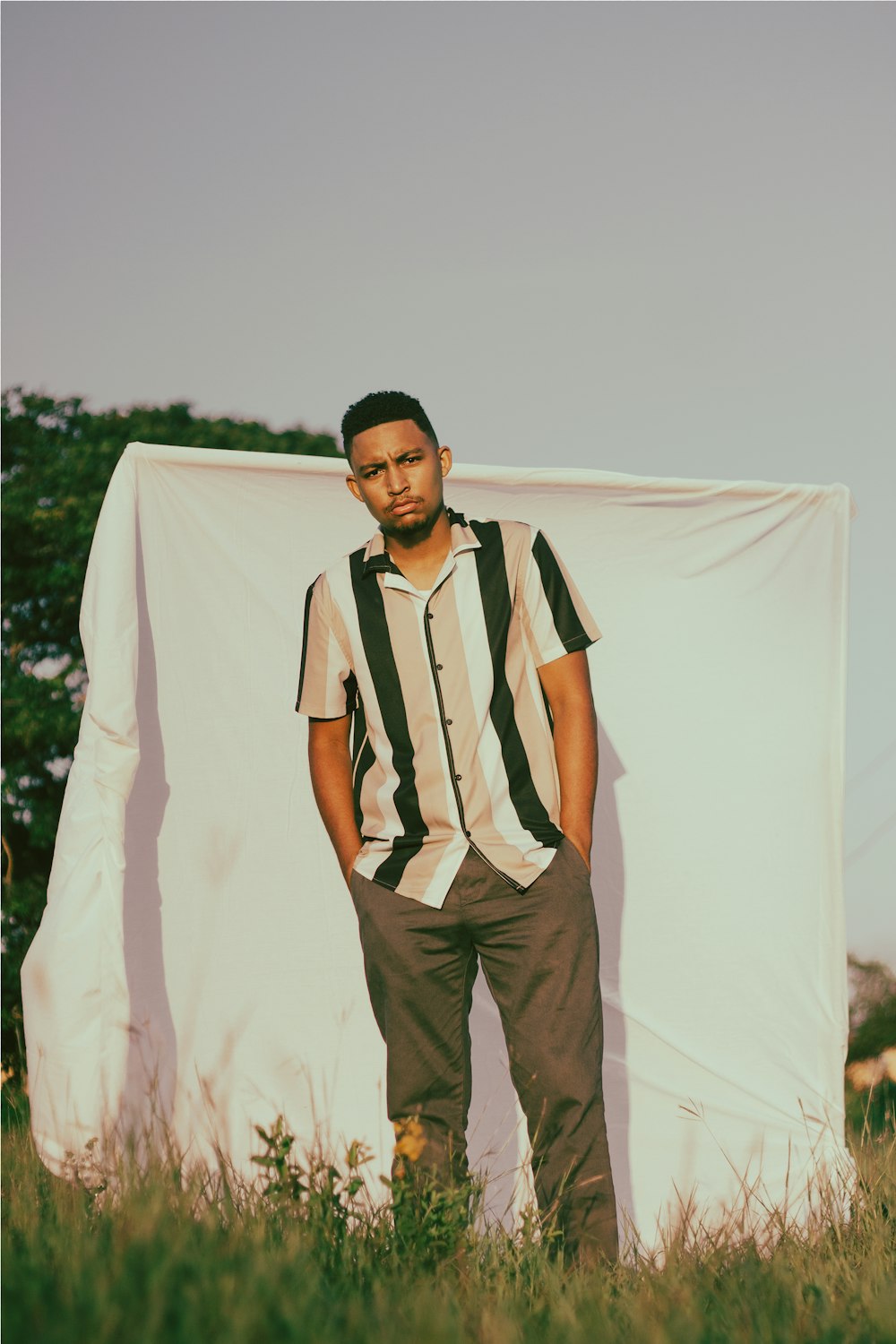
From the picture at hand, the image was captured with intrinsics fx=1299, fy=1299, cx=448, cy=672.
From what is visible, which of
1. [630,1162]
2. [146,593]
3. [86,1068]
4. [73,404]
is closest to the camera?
[86,1068]

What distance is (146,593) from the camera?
348cm

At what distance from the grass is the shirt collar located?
116 centimetres

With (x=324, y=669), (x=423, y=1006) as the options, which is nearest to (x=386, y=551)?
(x=324, y=669)

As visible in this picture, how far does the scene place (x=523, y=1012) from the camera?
266 cm

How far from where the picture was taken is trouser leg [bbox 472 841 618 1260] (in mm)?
2617

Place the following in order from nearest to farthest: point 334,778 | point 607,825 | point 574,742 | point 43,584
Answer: point 574,742 → point 334,778 → point 607,825 → point 43,584

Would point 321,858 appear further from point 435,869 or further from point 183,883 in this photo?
point 435,869

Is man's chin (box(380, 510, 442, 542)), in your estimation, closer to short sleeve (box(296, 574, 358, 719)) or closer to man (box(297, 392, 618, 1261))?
man (box(297, 392, 618, 1261))

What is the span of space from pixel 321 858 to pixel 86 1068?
2.94ft

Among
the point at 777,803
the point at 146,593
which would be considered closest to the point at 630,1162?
the point at 777,803

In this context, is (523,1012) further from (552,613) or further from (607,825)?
(607,825)

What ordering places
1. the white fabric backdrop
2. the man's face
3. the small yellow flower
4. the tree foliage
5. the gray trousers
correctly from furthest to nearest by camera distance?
the tree foliage < the white fabric backdrop < the man's face < the gray trousers < the small yellow flower

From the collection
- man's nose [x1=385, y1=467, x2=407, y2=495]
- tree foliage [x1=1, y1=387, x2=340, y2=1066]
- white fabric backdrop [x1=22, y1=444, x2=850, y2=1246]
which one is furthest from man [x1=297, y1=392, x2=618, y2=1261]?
tree foliage [x1=1, y1=387, x2=340, y2=1066]

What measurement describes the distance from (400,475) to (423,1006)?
3.61 feet
